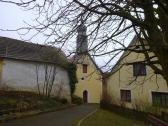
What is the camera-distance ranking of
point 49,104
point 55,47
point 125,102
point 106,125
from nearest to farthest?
1. point 55,47
2. point 106,125
3. point 49,104
4. point 125,102

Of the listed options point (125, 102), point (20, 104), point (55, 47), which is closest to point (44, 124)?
point (20, 104)

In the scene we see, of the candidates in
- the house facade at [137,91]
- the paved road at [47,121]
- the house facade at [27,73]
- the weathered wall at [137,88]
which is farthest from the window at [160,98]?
the house facade at [27,73]

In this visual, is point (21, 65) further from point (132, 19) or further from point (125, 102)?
point (132, 19)

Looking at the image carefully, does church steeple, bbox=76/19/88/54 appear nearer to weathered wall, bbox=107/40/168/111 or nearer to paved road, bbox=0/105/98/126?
paved road, bbox=0/105/98/126

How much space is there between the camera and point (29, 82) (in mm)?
34469

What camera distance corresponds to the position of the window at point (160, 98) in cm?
2697

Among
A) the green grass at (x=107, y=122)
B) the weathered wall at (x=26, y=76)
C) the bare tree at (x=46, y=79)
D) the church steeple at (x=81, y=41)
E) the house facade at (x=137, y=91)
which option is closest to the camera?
the church steeple at (x=81, y=41)

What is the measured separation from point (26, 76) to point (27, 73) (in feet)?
1.38

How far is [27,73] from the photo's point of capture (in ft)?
113

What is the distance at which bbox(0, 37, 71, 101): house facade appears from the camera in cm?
3216

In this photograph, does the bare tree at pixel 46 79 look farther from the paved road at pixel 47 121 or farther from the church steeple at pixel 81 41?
the church steeple at pixel 81 41

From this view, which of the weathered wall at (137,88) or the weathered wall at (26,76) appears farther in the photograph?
the weathered wall at (26,76)

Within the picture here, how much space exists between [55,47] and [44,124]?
436 inches

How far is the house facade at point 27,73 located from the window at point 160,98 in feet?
30.5
